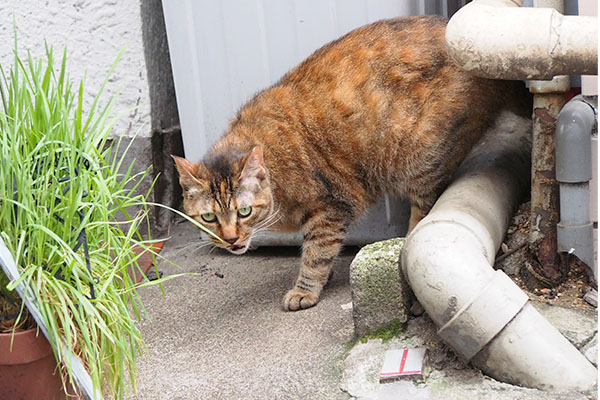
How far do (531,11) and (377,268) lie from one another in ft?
3.22

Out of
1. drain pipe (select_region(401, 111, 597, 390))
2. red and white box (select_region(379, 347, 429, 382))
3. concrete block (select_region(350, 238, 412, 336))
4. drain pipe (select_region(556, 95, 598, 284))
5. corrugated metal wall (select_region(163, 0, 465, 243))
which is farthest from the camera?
corrugated metal wall (select_region(163, 0, 465, 243))

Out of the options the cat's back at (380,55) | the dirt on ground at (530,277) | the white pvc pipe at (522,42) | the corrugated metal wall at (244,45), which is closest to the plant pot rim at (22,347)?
the white pvc pipe at (522,42)

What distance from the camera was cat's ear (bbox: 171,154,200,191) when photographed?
323 cm

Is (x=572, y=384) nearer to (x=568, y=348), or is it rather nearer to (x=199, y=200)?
(x=568, y=348)

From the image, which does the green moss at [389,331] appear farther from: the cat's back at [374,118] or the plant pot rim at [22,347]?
the plant pot rim at [22,347]

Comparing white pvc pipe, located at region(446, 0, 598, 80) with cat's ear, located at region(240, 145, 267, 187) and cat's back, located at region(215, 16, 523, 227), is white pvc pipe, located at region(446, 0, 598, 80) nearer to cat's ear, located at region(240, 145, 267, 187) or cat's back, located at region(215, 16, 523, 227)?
cat's back, located at region(215, 16, 523, 227)

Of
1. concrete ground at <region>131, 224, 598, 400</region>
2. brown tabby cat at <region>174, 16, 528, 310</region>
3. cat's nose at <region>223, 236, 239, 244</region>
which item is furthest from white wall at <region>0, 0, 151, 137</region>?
cat's nose at <region>223, 236, 239, 244</region>

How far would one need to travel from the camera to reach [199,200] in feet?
10.8

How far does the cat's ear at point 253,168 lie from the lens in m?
3.23

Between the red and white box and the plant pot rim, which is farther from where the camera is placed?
the red and white box

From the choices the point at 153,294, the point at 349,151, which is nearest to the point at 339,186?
the point at 349,151

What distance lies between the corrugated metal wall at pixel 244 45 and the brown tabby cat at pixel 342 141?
0.59 ft

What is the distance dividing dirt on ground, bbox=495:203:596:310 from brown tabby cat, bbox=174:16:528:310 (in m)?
0.45

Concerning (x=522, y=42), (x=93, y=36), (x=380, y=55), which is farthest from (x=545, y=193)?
(x=93, y=36)
